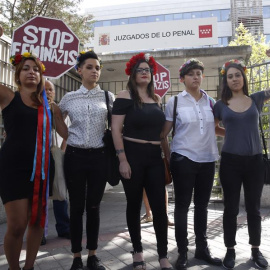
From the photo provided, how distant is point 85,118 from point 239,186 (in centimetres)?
176

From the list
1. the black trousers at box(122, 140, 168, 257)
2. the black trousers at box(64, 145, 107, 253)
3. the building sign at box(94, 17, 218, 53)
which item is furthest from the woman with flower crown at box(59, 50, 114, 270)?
the building sign at box(94, 17, 218, 53)

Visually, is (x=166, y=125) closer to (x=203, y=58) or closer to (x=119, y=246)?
(x=119, y=246)

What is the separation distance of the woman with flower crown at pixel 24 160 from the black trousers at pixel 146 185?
0.81 metres

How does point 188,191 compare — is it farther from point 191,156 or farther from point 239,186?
point 239,186

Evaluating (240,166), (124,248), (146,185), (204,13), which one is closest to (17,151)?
(146,185)

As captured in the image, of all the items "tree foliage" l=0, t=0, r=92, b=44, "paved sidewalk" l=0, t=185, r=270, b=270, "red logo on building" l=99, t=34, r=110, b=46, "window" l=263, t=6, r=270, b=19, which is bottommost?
"paved sidewalk" l=0, t=185, r=270, b=270

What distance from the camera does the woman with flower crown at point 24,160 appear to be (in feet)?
8.66

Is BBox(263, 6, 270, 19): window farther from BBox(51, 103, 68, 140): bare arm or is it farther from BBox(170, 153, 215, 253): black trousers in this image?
BBox(51, 103, 68, 140): bare arm

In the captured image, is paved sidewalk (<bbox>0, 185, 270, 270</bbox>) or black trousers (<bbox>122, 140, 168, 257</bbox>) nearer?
black trousers (<bbox>122, 140, 168, 257</bbox>)

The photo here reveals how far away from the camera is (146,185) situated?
320 centimetres

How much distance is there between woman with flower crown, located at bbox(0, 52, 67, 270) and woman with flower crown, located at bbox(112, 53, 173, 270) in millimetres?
710

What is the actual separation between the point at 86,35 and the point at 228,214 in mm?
20084

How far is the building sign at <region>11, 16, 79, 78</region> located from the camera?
441 cm

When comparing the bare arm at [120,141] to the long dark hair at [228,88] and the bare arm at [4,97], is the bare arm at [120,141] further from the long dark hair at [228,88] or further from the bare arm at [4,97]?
the long dark hair at [228,88]
